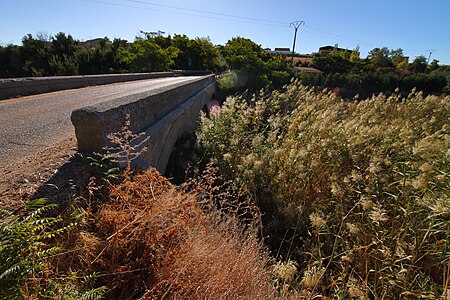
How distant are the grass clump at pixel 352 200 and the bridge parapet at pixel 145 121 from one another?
0.90 meters

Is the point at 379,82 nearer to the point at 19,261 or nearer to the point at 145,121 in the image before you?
the point at 145,121

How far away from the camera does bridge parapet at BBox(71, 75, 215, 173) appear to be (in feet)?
8.21

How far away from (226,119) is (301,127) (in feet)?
6.01

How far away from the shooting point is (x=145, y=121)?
378cm

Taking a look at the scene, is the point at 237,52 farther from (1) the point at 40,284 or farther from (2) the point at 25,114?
(1) the point at 40,284

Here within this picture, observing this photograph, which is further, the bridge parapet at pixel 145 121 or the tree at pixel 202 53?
the tree at pixel 202 53

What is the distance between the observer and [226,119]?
5.52 metres

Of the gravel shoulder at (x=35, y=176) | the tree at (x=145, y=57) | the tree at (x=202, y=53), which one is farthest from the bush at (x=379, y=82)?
the gravel shoulder at (x=35, y=176)

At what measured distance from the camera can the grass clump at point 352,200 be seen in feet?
6.95

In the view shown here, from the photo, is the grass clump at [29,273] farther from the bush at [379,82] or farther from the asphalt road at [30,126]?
the bush at [379,82]

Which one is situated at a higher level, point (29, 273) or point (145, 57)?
point (145, 57)

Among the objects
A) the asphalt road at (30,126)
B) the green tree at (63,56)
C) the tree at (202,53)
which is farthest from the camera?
the tree at (202,53)

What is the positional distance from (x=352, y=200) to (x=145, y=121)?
3146 mm

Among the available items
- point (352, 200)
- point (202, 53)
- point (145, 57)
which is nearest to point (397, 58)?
point (202, 53)
